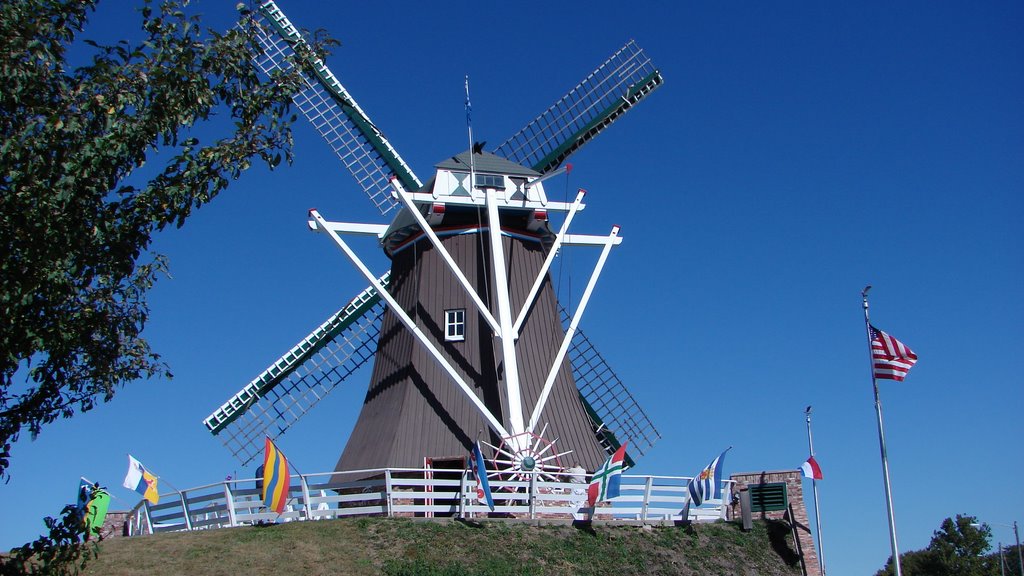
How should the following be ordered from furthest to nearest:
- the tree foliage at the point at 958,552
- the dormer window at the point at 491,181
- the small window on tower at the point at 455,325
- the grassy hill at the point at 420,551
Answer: the tree foliage at the point at 958,552
the dormer window at the point at 491,181
the small window on tower at the point at 455,325
the grassy hill at the point at 420,551

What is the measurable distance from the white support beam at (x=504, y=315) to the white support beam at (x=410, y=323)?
0.48m

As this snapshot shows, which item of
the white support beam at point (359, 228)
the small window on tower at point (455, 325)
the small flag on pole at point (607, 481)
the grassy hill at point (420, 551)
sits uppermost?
the white support beam at point (359, 228)

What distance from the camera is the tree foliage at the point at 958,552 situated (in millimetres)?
53844

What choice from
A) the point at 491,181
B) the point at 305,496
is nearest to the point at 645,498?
the point at 305,496

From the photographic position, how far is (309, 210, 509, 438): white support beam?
20.9 m

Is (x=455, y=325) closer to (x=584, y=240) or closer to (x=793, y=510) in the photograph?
(x=584, y=240)

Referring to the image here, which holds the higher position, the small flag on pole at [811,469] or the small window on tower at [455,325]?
the small window on tower at [455,325]

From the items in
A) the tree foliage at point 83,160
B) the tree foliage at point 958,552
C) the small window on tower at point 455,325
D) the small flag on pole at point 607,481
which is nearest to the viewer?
the tree foliage at point 83,160

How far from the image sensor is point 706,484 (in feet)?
65.4

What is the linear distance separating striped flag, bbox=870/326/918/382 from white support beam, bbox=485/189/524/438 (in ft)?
23.6

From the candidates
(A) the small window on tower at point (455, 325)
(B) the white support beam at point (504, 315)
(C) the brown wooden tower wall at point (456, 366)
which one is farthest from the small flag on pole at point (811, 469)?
(A) the small window on tower at point (455, 325)

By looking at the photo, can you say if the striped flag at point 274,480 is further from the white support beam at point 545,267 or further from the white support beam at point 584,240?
the white support beam at point 584,240

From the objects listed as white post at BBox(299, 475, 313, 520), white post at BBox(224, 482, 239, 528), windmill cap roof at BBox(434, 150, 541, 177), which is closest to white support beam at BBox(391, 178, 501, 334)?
windmill cap roof at BBox(434, 150, 541, 177)

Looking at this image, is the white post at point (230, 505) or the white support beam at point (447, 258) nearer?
the white post at point (230, 505)
